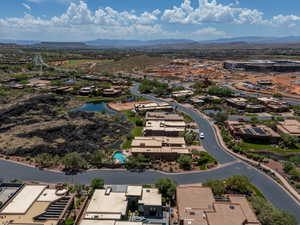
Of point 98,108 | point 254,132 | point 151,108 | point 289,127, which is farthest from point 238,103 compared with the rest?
point 98,108

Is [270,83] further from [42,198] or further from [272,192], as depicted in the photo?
[42,198]

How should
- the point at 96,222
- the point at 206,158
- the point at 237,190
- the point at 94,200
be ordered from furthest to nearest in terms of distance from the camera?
1. the point at 206,158
2. the point at 237,190
3. the point at 94,200
4. the point at 96,222

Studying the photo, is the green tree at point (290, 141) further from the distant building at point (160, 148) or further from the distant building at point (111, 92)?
the distant building at point (111, 92)

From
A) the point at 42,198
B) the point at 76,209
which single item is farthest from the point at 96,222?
the point at 42,198

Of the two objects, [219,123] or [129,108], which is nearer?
[219,123]

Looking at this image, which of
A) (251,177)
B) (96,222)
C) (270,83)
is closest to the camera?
(96,222)

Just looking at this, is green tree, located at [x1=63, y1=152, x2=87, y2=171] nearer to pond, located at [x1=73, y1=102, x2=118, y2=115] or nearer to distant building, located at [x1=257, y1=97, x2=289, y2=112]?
pond, located at [x1=73, y1=102, x2=118, y2=115]

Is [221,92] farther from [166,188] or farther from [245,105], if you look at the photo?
[166,188]

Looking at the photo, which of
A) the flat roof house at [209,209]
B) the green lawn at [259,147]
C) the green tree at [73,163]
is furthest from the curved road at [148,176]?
the green lawn at [259,147]
